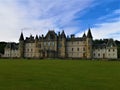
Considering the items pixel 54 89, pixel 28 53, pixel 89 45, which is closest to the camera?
pixel 54 89

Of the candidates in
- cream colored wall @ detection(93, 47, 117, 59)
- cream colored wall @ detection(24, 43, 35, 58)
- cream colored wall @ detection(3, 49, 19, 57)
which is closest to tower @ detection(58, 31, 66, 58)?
cream colored wall @ detection(93, 47, 117, 59)

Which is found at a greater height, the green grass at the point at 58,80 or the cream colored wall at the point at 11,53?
the cream colored wall at the point at 11,53

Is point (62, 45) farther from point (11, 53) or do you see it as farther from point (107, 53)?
point (11, 53)

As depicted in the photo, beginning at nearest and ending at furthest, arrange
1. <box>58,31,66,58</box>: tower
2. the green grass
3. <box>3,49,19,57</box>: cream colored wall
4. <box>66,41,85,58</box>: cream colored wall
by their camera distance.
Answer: the green grass < <box>66,41,85,58</box>: cream colored wall < <box>58,31,66,58</box>: tower < <box>3,49,19,57</box>: cream colored wall

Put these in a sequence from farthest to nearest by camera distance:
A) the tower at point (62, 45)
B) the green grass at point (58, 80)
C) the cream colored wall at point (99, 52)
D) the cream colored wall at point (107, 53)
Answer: the tower at point (62, 45) → the cream colored wall at point (99, 52) → the cream colored wall at point (107, 53) → the green grass at point (58, 80)

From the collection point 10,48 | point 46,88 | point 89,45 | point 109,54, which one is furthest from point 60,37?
point 46,88

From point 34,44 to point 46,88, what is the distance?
100021 mm

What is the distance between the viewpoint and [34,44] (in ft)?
362

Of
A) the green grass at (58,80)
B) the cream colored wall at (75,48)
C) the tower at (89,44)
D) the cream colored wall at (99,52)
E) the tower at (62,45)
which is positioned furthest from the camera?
the tower at (62,45)

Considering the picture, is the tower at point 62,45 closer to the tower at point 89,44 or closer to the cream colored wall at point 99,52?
the tower at point 89,44

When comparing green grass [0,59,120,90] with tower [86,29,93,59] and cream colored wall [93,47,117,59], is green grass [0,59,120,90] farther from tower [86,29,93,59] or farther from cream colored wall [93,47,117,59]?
cream colored wall [93,47,117,59]

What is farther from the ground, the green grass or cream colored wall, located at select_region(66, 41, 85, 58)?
cream colored wall, located at select_region(66, 41, 85, 58)

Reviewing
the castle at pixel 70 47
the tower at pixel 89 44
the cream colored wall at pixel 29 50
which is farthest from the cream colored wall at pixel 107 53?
the cream colored wall at pixel 29 50

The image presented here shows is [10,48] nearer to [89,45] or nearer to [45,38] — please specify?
[45,38]
